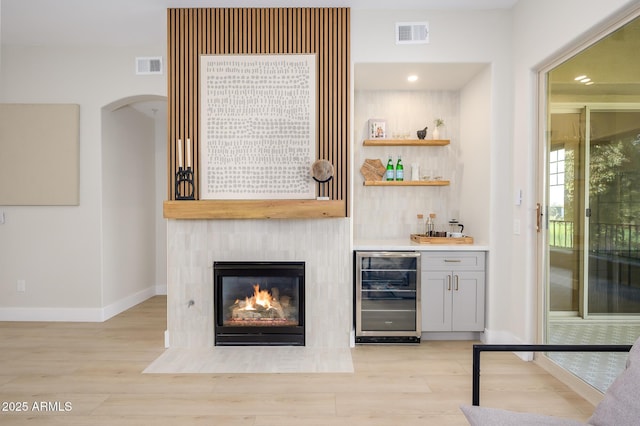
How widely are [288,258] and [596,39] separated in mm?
2738

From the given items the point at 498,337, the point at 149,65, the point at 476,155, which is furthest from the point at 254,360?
the point at 149,65

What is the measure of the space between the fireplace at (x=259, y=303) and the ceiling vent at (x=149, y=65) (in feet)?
7.56

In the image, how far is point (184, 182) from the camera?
3465 millimetres

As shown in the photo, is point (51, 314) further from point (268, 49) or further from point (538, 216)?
point (538, 216)

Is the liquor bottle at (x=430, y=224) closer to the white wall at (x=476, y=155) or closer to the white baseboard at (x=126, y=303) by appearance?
the white wall at (x=476, y=155)

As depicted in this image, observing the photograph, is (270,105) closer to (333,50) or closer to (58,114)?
(333,50)

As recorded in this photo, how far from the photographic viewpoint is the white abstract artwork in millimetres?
3502

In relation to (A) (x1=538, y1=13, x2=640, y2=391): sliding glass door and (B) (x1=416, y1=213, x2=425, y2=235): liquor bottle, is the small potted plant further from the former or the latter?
(A) (x1=538, y1=13, x2=640, y2=391): sliding glass door

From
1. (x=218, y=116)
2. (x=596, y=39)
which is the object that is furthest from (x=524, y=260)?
(x=218, y=116)

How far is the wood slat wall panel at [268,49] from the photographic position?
3494mm

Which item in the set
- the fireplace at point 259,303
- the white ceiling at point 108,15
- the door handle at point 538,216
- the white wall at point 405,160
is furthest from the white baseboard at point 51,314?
the door handle at point 538,216

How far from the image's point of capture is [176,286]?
3.54 meters

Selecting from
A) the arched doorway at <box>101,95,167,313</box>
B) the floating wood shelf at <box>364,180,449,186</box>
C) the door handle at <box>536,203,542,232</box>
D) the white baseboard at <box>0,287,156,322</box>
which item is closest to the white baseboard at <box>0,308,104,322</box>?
the white baseboard at <box>0,287,156,322</box>

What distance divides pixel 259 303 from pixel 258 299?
0.04 metres
